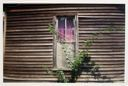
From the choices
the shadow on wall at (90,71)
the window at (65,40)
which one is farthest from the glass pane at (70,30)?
the shadow on wall at (90,71)

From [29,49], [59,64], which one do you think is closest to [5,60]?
[29,49]

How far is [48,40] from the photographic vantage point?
3.63m

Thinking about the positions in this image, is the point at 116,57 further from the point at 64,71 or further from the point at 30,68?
the point at 30,68

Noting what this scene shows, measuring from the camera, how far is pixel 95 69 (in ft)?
11.7

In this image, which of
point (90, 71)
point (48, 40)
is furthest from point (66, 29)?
point (90, 71)

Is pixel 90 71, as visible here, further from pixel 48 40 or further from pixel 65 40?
pixel 48 40

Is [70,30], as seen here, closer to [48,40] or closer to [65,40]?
[65,40]

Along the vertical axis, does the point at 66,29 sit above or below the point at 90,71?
above

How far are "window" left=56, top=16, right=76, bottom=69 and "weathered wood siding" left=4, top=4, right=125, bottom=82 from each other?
0.05 meters

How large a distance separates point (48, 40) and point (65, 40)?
144mm

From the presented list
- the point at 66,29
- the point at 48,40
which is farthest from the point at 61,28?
the point at 48,40

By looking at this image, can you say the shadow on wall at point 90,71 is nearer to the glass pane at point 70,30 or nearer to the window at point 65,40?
the window at point 65,40

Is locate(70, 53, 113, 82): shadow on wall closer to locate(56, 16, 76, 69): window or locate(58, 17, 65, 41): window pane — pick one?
locate(56, 16, 76, 69): window

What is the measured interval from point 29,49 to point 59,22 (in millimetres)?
340
